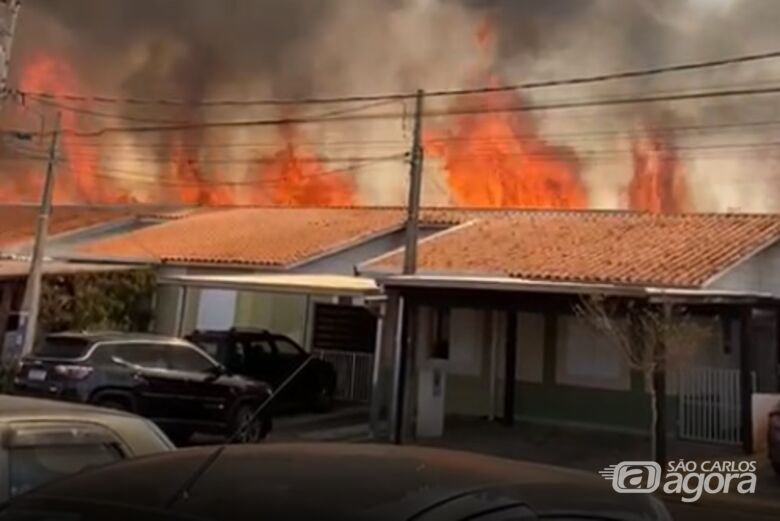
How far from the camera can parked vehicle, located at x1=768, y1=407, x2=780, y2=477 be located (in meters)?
12.3

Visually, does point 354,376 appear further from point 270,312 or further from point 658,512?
point 658,512

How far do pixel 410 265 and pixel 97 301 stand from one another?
336 inches

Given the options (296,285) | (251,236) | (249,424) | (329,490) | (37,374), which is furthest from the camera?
(251,236)

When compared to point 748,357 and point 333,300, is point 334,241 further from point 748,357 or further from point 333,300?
point 748,357

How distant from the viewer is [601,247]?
1864 cm

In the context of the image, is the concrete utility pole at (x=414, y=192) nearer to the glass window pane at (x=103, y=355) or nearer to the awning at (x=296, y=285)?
the awning at (x=296, y=285)

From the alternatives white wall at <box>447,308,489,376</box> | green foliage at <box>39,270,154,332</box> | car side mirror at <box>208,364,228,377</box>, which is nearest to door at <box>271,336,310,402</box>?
white wall at <box>447,308,489,376</box>

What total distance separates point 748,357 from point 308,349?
→ 10.7 metres

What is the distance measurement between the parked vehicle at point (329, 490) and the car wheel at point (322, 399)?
16.7m

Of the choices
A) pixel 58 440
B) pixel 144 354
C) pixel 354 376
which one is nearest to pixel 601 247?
pixel 354 376

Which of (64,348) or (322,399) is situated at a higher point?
(64,348)

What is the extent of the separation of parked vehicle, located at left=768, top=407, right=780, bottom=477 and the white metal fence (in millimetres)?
10013

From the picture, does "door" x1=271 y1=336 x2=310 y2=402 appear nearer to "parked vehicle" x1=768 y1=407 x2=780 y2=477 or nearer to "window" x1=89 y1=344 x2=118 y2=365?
"window" x1=89 y1=344 x2=118 y2=365

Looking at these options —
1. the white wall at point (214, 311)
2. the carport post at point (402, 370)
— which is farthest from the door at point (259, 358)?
the white wall at point (214, 311)
